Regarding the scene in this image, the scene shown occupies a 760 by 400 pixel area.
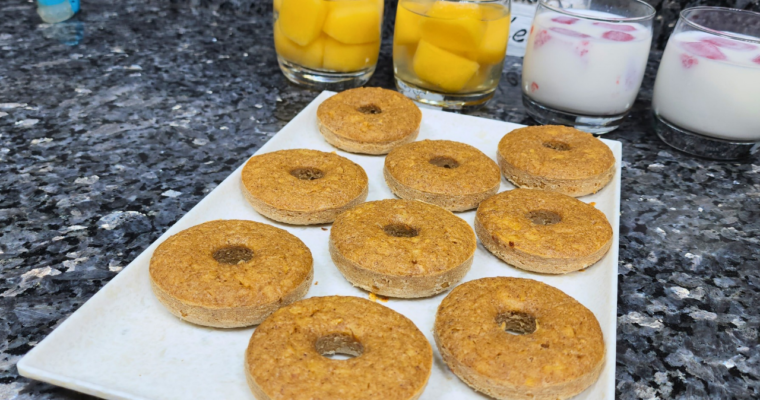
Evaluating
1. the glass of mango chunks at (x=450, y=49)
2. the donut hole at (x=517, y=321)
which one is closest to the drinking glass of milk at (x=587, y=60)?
the glass of mango chunks at (x=450, y=49)

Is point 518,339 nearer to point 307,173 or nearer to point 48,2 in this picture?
point 307,173

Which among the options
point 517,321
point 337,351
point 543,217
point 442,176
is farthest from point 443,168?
point 337,351

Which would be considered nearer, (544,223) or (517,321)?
(517,321)

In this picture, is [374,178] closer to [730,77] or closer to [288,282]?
[288,282]

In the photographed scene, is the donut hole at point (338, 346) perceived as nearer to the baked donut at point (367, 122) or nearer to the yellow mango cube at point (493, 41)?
the baked donut at point (367, 122)

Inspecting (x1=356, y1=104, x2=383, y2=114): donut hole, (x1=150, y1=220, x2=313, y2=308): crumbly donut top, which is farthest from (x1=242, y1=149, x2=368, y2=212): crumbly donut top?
(x1=356, y1=104, x2=383, y2=114): donut hole
